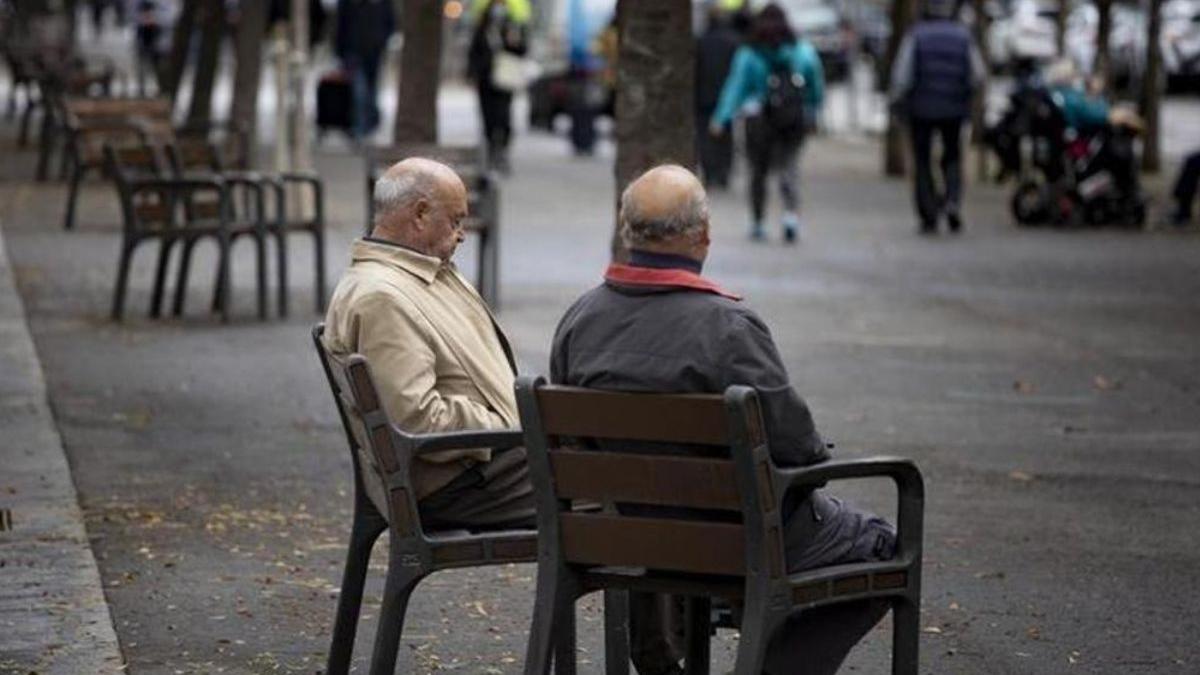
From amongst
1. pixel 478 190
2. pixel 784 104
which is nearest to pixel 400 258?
pixel 478 190

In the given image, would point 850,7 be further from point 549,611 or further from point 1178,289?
point 549,611

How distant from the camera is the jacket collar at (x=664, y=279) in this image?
624 centimetres

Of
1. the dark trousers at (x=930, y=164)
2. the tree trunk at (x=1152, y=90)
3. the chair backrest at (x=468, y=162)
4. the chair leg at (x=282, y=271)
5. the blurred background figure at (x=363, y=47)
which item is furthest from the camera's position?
the blurred background figure at (x=363, y=47)

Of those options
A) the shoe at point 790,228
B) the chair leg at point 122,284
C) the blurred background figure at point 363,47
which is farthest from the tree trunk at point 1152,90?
the chair leg at point 122,284

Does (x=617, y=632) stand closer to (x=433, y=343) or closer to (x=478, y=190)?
(x=433, y=343)

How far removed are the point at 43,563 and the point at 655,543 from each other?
3.25 metres

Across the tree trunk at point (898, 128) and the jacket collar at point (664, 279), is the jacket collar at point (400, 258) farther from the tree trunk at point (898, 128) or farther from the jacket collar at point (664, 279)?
the tree trunk at point (898, 128)

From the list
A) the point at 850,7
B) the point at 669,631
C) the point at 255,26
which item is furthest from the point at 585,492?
the point at 850,7

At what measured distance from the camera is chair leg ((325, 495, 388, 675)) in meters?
7.11

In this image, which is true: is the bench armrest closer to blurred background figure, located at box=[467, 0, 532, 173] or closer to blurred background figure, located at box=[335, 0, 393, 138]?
blurred background figure, located at box=[467, 0, 532, 173]

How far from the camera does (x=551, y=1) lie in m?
45.7

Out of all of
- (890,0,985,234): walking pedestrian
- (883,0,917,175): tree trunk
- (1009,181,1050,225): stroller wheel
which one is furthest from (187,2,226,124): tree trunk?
(1009,181,1050,225): stroller wheel

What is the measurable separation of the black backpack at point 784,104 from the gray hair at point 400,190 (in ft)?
54.0

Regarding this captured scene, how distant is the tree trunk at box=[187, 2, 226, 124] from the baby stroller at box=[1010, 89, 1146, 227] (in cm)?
944
